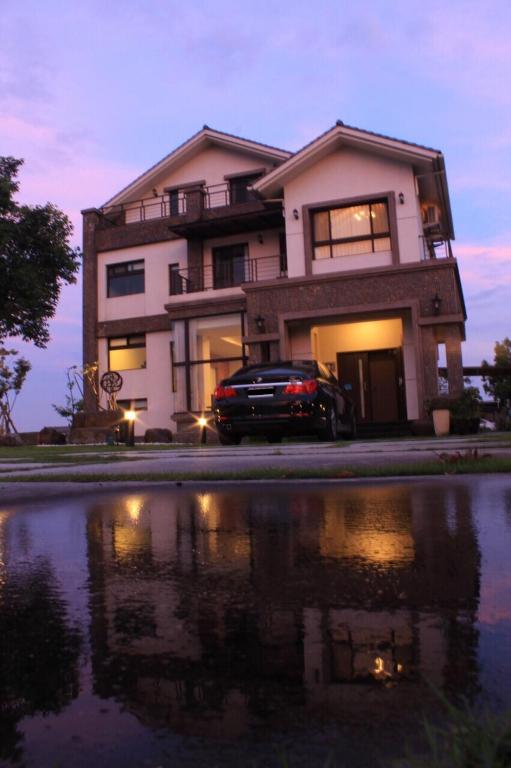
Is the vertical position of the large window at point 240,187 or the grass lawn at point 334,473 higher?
the large window at point 240,187

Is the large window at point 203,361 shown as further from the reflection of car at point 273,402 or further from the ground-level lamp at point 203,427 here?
the reflection of car at point 273,402

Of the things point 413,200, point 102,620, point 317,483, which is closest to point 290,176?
point 413,200

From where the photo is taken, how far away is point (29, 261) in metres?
20.6

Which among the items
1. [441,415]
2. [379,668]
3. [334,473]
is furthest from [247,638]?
[441,415]

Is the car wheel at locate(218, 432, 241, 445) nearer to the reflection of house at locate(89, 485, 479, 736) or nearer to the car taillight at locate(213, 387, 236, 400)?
the car taillight at locate(213, 387, 236, 400)

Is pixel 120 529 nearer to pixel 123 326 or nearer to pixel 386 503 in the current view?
pixel 386 503

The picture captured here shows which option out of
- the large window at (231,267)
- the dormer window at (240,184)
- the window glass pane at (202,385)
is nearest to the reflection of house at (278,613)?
the window glass pane at (202,385)

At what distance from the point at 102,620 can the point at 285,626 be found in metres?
0.50

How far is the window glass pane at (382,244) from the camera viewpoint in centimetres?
2003

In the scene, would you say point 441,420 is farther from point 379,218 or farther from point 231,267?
point 231,267

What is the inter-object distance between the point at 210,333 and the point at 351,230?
22.9 feet

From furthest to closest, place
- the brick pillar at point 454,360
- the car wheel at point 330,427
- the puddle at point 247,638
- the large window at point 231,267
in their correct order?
the large window at point 231,267 → the brick pillar at point 454,360 → the car wheel at point 330,427 → the puddle at point 247,638

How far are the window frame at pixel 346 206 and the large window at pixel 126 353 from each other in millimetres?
8913

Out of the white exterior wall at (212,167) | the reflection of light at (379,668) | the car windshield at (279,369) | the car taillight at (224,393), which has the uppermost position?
the white exterior wall at (212,167)
